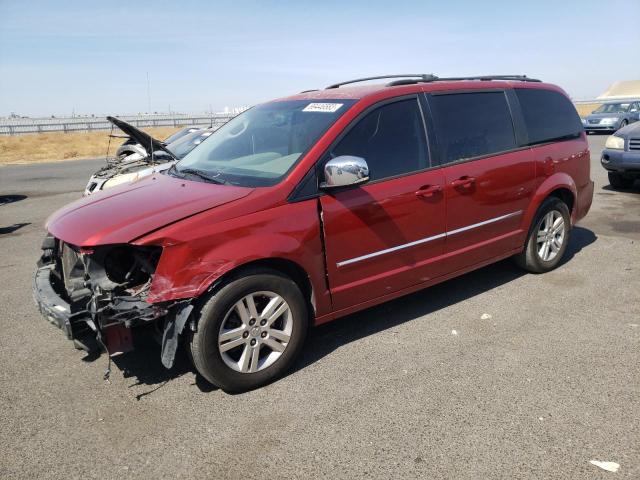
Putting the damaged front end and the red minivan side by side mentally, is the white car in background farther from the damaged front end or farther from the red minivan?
the damaged front end

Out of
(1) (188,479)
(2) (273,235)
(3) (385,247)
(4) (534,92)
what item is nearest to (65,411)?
(1) (188,479)

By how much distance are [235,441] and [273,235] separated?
1.23 m

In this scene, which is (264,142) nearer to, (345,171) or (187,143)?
(345,171)

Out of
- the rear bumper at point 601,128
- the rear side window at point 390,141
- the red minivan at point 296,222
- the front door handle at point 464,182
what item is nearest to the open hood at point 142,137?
the red minivan at point 296,222

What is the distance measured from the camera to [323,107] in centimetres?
401

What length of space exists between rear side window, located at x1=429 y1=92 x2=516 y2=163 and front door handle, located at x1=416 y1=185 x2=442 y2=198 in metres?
0.27

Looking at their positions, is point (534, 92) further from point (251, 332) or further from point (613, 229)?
point (251, 332)

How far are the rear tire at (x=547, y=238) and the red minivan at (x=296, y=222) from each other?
0.09 meters

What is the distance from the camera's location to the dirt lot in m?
27.3

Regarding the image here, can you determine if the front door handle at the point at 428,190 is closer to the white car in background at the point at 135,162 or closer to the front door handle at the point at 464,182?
the front door handle at the point at 464,182

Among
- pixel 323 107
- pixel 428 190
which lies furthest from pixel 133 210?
pixel 428 190

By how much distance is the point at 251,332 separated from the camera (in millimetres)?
3340

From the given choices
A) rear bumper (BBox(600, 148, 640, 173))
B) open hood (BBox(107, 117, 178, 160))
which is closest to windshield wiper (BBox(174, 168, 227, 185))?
open hood (BBox(107, 117, 178, 160))

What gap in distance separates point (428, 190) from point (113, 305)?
240cm
